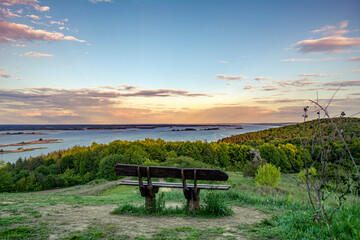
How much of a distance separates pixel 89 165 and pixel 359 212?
50797mm

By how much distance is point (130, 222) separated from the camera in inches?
210

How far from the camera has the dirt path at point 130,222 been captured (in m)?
4.64

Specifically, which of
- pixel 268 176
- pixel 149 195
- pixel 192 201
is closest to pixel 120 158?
pixel 268 176

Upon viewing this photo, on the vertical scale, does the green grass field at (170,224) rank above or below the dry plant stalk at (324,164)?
below

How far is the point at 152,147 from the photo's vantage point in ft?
160

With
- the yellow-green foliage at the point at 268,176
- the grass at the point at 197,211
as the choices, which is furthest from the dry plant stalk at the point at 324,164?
the yellow-green foliage at the point at 268,176

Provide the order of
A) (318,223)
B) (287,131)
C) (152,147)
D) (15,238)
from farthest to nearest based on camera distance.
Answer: (287,131)
(152,147)
(318,223)
(15,238)

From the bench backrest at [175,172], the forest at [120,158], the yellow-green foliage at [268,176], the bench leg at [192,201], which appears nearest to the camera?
the bench backrest at [175,172]

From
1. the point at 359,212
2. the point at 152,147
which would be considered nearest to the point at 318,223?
the point at 359,212

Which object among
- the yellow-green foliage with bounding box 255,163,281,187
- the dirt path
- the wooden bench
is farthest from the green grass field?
the yellow-green foliage with bounding box 255,163,281,187

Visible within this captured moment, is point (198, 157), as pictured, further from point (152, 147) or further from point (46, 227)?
point (46, 227)

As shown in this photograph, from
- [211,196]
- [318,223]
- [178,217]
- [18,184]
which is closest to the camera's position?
[318,223]

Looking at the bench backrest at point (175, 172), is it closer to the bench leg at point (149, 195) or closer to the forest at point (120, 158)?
the bench leg at point (149, 195)

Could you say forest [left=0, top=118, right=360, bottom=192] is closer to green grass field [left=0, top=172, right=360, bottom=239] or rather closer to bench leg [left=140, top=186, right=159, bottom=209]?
bench leg [left=140, top=186, right=159, bottom=209]
